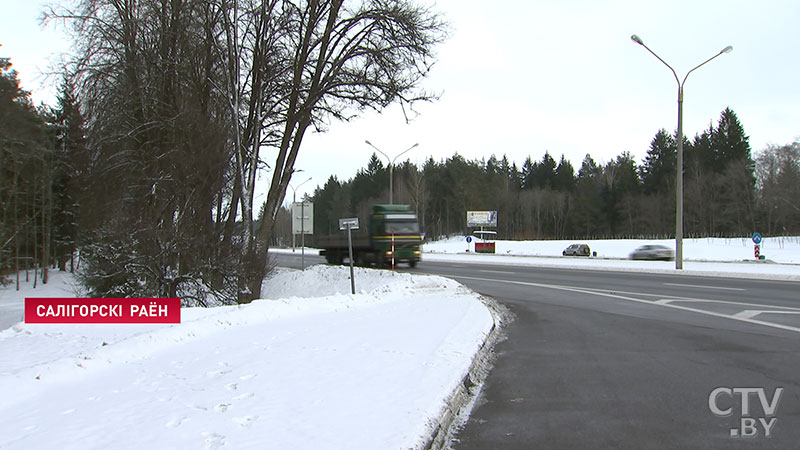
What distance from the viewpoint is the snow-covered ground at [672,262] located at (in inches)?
1057

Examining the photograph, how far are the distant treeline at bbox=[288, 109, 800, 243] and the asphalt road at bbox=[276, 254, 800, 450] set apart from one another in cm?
4997

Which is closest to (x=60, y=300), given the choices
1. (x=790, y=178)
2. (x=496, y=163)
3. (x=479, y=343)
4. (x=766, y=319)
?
(x=479, y=343)

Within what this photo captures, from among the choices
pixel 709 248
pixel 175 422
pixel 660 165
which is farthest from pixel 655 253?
pixel 660 165

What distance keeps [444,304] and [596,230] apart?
87300 millimetres

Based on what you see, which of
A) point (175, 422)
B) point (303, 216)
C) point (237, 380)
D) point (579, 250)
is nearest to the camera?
point (175, 422)

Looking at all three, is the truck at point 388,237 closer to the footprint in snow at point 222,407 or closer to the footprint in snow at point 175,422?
the footprint in snow at point 222,407

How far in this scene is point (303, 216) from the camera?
22.3m

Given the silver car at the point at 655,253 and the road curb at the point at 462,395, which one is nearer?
the road curb at the point at 462,395

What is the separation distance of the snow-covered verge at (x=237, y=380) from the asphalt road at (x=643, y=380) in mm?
650
